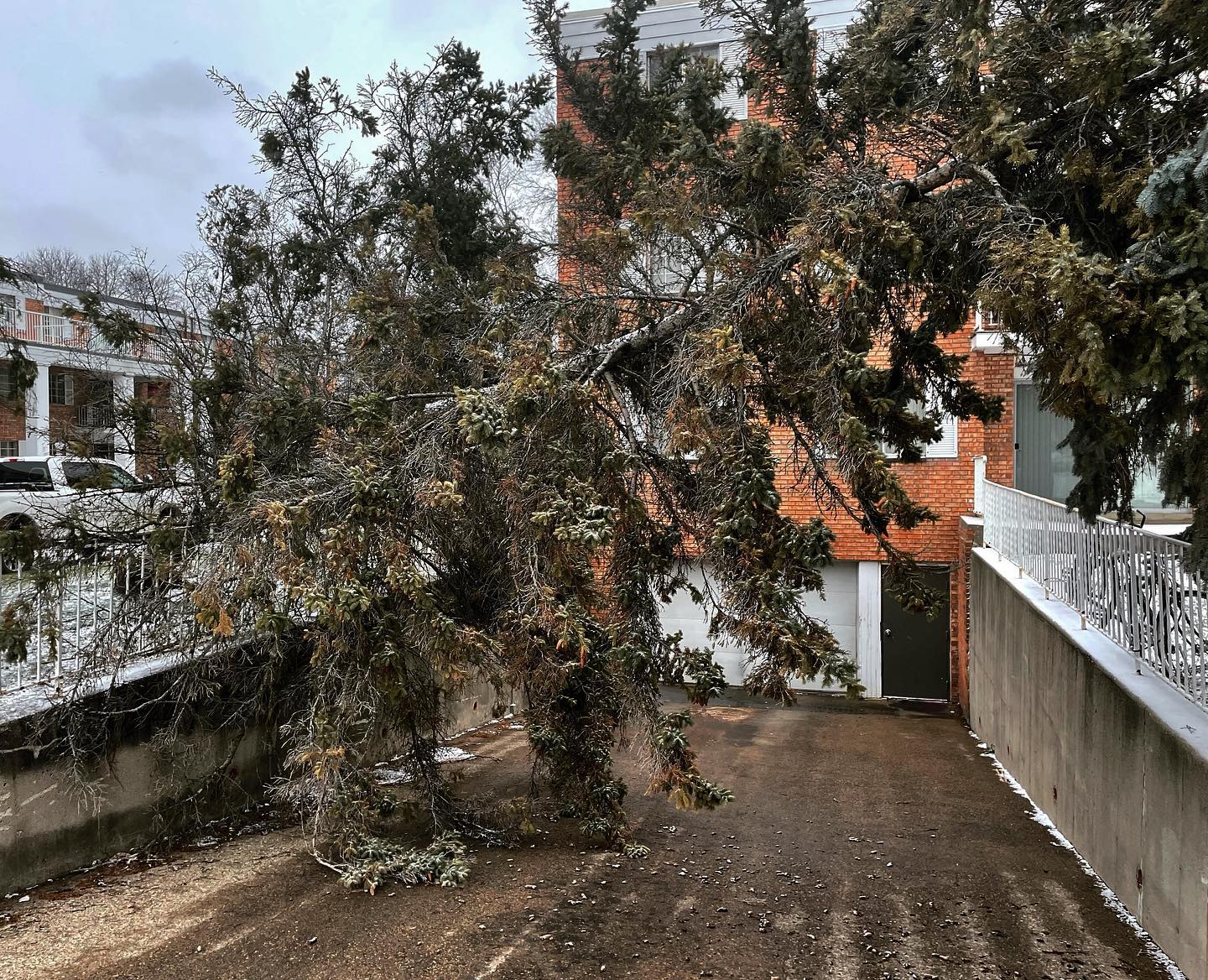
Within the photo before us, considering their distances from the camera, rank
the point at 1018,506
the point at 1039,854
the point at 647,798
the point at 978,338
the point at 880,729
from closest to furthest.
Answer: the point at 1039,854, the point at 647,798, the point at 1018,506, the point at 880,729, the point at 978,338

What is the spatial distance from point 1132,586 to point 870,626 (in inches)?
374

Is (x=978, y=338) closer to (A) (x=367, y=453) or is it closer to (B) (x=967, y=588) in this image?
(B) (x=967, y=588)

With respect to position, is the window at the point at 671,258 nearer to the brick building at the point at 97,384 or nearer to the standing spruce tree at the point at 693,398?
the standing spruce tree at the point at 693,398

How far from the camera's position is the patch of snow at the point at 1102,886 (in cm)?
520

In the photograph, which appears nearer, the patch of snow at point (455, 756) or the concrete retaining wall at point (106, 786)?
the concrete retaining wall at point (106, 786)

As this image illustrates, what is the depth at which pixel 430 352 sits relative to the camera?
7.75m

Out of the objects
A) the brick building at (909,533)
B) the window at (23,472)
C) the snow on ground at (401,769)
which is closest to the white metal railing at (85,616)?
the snow on ground at (401,769)

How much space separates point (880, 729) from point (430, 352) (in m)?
8.96

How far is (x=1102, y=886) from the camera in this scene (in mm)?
6484

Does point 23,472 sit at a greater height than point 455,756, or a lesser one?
greater

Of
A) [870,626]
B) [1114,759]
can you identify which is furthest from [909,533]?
[1114,759]

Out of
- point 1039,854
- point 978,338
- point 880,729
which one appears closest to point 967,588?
point 880,729

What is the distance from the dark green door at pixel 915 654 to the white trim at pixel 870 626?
0.31ft

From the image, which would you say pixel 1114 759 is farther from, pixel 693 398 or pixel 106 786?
pixel 106 786
